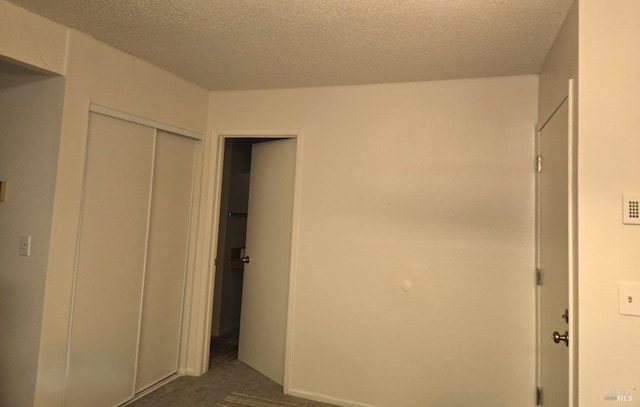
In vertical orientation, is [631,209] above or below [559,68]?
below

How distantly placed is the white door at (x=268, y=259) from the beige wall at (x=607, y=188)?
202 cm

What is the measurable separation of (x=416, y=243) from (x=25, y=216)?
2.47m

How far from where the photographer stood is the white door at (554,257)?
5.49ft

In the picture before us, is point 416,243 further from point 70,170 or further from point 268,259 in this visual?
point 70,170

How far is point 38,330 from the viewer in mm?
2012

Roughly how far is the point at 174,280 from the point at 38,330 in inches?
39.6

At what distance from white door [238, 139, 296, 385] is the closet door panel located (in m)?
0.97

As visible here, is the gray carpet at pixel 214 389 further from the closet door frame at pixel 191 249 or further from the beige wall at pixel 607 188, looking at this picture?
the beige wall at pixel 607 188

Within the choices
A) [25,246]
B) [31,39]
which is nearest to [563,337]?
[25,246]

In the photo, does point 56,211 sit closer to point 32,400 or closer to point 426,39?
point 32,400

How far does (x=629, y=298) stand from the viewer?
1.42 meters

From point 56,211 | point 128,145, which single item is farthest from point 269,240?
point 56,211

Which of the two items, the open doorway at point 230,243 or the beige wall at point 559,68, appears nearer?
the beige wall at point 559,68

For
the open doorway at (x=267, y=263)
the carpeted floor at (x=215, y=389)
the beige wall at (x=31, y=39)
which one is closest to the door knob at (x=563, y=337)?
the carpeted floor at (x=215, y=389)
